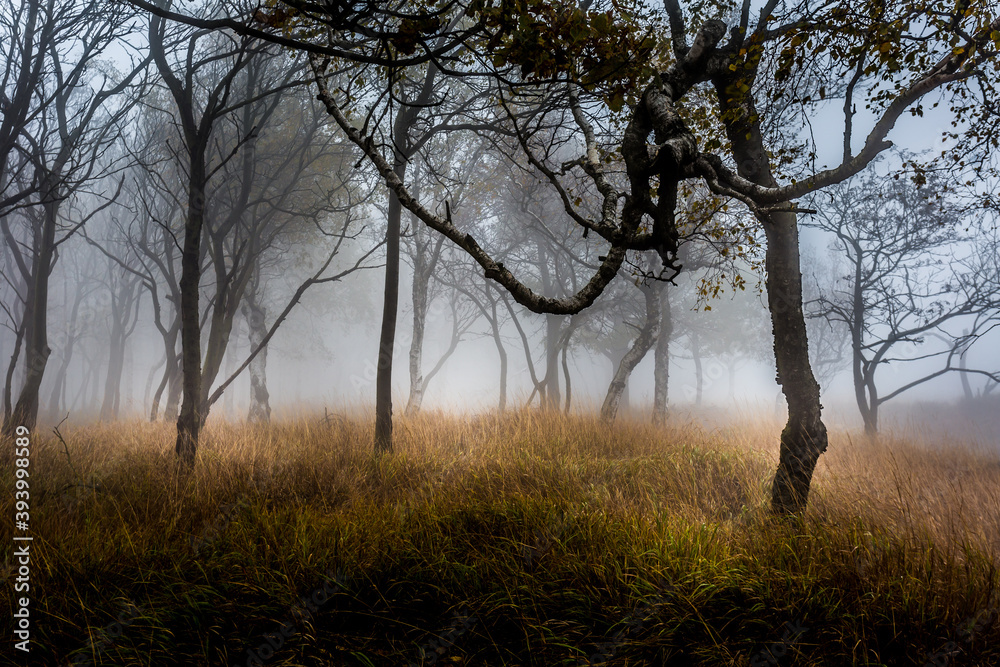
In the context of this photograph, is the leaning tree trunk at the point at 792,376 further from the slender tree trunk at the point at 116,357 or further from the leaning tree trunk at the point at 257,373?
the slender tree trunk at the point at 116,357

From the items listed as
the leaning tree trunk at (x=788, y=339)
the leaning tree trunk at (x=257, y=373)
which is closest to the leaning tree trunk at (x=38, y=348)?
the leaning tree trunk at (x=257, y=373)

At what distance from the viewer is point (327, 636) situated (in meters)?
2.50

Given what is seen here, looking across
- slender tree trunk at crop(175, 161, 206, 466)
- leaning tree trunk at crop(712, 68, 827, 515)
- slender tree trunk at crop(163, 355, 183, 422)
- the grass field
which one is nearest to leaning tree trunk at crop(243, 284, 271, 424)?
slender tree trunk at crop(163, 355, 183, 422)

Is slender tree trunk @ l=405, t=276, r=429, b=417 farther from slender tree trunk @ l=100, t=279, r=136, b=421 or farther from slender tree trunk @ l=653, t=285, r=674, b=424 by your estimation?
slender tree trunk @ l=100, t=279, r=136, b=421

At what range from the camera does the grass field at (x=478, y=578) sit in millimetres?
2408

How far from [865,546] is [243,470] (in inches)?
215

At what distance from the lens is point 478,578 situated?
9.50ft

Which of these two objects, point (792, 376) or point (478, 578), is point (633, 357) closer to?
point (792, 376)

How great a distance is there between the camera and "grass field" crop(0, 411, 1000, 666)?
2.41m

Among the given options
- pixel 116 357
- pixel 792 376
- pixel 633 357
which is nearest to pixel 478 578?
pixel 792 376

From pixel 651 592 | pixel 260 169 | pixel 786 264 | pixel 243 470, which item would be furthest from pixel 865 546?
pixel 260 169

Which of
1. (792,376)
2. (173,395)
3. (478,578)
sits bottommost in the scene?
(478,578)

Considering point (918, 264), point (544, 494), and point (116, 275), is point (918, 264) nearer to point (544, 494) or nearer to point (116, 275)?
point (544, 494)

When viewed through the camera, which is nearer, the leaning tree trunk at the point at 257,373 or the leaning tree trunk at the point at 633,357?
the leaning tree trunk at the point at 633,357
